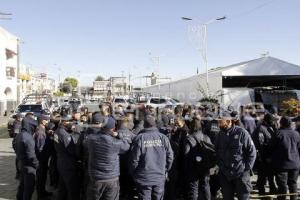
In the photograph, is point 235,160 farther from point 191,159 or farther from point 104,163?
point 104,163

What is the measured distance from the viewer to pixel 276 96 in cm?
3253

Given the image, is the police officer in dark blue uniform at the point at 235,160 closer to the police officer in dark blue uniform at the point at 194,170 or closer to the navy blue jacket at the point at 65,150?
the police officer in dark blue uniform at the point at 194,170

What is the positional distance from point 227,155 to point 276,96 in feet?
91.4

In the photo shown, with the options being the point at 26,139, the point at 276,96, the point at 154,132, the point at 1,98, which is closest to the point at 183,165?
the point at 154,132

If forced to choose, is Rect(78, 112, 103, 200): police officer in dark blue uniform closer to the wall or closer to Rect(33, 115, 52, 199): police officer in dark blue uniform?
Rect(33, 115, 52, 199): police officer in dark blue uniform

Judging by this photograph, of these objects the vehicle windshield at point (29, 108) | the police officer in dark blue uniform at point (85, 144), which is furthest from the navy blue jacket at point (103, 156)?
the vehicle windshield at point (29, 108)

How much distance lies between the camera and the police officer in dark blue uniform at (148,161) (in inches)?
233

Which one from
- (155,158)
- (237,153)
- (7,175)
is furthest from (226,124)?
(7,175)

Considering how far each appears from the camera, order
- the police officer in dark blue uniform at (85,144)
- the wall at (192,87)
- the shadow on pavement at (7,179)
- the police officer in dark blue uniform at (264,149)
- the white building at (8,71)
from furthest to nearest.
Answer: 1. the white building at (8,71)
2. the wall at (192,87)
3. the shadow on pavement at (7,179)
4. the police officer in dark blue uniform at (264,149)
5. the police officer in dark blue uniform at (85,144)

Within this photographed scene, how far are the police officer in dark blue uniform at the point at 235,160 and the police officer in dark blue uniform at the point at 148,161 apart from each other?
3.22 feet

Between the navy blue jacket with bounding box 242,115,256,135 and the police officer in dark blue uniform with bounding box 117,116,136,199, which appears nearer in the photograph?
the police officer in dark blue uniform with bounding box 117,116,136,199

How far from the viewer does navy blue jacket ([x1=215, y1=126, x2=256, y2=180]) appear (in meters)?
6.05

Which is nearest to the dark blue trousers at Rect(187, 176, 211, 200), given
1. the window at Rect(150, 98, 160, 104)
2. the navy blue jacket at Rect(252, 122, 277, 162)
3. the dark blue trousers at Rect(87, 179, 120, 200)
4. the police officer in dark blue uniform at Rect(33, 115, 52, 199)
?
the dark blue trousers at Rect(87, 179, 120, 200)

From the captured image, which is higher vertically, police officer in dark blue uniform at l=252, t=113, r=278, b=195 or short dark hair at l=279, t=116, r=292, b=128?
short dark hair at l=279, t=116, r=292, b=128
